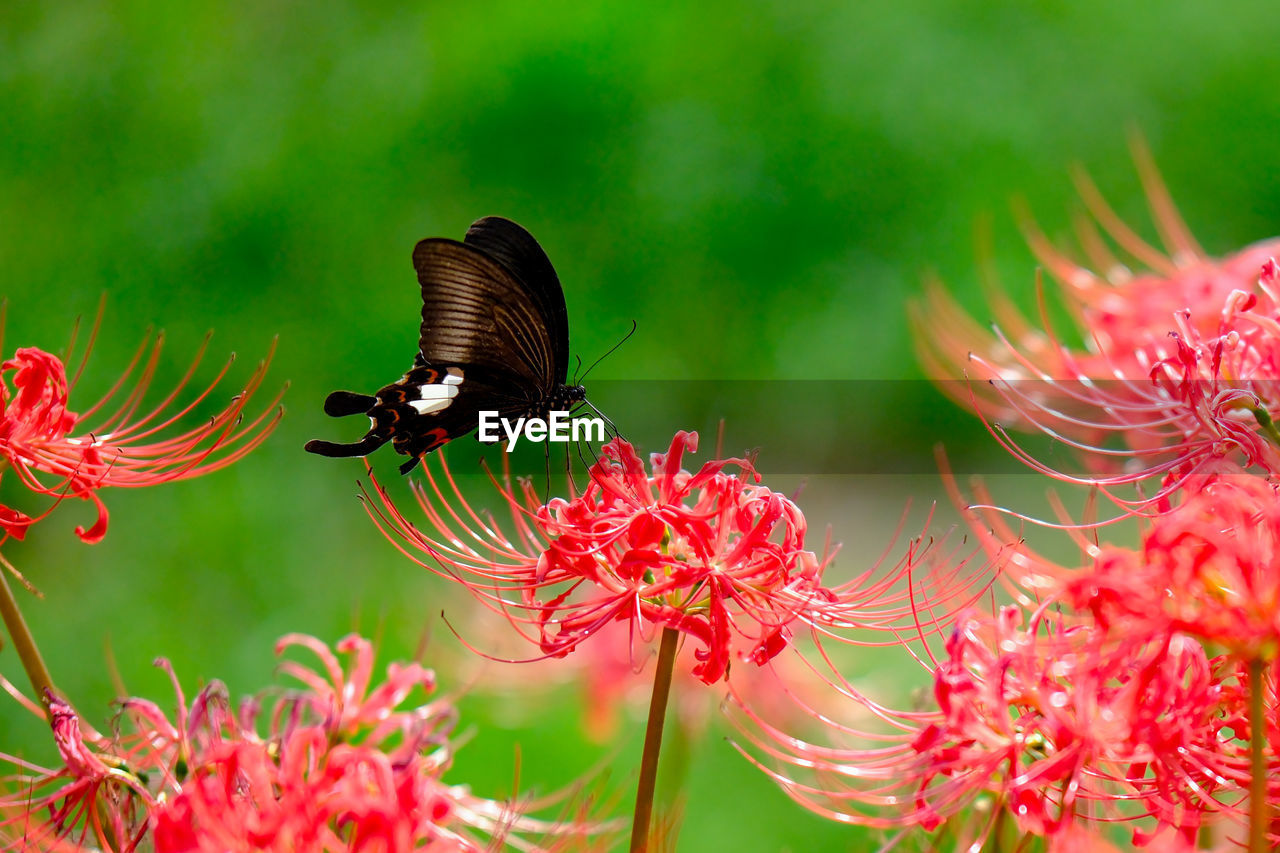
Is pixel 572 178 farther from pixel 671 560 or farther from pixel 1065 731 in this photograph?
pixel 1065 731

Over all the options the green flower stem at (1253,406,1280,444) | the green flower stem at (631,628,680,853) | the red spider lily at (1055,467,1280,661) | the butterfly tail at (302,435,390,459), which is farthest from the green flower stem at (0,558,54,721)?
the green flower stem at (1253,406,1280,444)

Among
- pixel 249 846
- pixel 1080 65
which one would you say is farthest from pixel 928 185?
pixel 249 846

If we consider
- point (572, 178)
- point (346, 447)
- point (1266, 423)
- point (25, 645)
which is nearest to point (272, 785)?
point (25, 645)

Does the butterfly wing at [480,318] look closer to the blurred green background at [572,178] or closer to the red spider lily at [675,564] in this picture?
the red spider lily at [675,564]

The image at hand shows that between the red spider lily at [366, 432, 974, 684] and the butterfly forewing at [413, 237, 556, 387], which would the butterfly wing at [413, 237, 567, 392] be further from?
the red spider lily at [366, 432, 974, 684]

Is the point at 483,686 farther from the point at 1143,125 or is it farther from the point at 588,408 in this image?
the point at 1143,125

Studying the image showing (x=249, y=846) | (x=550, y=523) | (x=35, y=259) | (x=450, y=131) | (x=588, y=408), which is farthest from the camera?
(x=450, y=131)

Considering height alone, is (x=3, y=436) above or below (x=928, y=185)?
below
